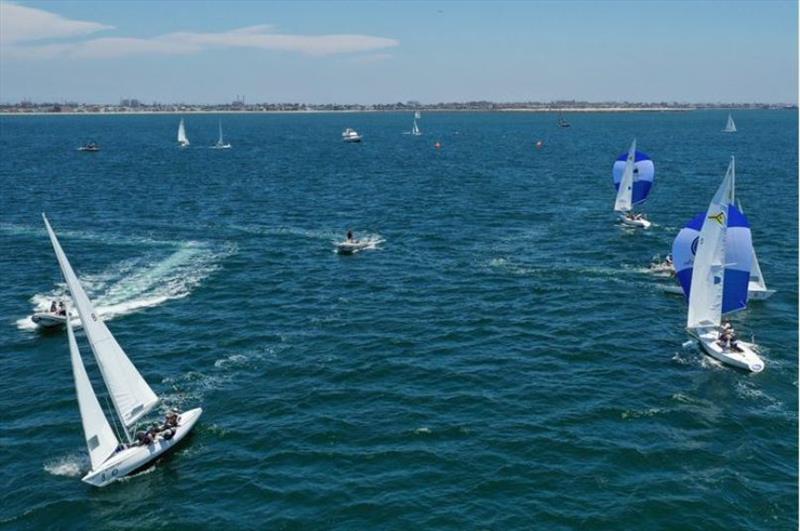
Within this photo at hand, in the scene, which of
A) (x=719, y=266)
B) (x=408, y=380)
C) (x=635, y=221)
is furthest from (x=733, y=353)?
(x=635, y=221)

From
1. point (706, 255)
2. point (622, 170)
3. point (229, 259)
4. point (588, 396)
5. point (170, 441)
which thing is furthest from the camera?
point (622, 170)

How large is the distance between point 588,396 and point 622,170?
224 feet

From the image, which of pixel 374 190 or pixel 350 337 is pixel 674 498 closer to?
pixel 350 337

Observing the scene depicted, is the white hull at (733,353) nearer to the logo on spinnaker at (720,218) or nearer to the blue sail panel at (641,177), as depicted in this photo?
the logo on spinnaker at (720,218)

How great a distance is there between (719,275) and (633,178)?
5246cm

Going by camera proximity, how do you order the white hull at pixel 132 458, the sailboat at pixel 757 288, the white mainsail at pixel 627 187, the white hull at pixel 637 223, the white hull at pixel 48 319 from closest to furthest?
1. the white hull at pixel 132 458
2. the white hull at pixel 48 319
3. the sailboat at pixel 757 288
4. the white hull at pixel 637 223
5. the white mainsail at pixel 627 187

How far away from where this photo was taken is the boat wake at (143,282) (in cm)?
6825

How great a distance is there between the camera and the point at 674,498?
37.0 metres

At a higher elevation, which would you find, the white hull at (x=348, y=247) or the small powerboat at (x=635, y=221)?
the small powerboat at (x=635, y=221)

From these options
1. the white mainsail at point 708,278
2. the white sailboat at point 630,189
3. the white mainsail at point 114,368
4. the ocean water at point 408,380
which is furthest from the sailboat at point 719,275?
the white sailboat at point 630,189

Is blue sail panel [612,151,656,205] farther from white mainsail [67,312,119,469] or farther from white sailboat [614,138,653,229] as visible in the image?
white mainsail [67,312,119,469]

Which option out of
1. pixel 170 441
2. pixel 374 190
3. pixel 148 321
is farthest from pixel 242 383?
pixel 374 190

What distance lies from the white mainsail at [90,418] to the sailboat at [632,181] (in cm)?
8034

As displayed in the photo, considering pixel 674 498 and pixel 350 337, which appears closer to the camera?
pixel 674 498
